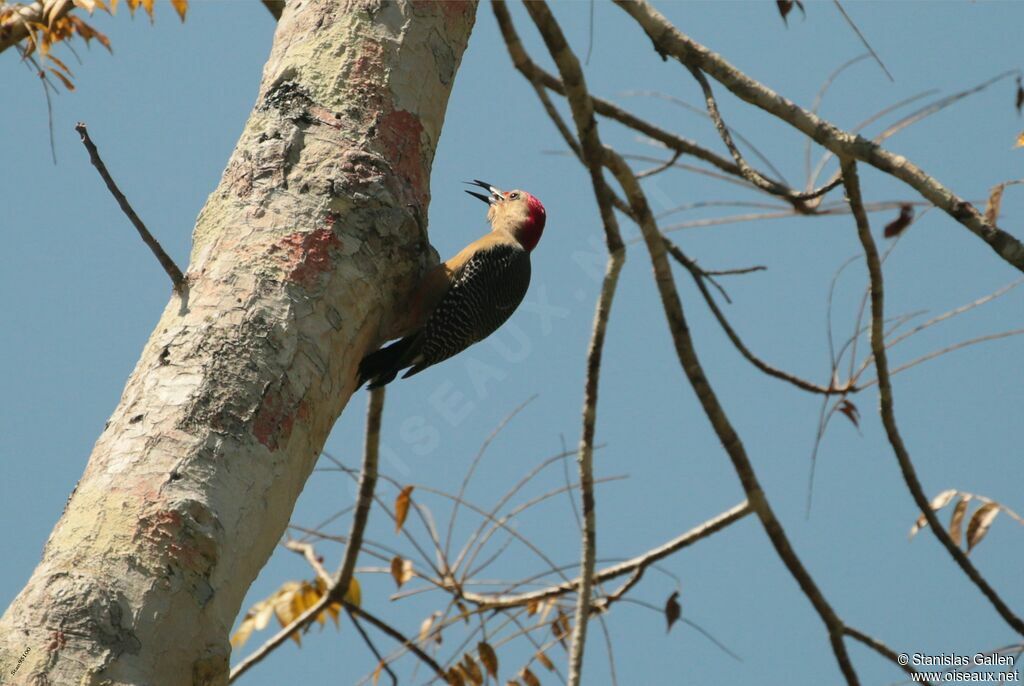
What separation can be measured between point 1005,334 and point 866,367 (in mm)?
484

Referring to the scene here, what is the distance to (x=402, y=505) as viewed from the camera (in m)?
4.40

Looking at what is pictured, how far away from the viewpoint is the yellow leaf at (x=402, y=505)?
14.3 ft

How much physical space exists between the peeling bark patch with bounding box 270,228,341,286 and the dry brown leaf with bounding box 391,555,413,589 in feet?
7.99

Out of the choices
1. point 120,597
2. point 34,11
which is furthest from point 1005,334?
point 34,11

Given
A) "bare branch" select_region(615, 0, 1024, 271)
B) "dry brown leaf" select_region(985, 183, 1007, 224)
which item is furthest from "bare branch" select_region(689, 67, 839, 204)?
"dry brown leaf" select_region(985, 183, 1007, 224)

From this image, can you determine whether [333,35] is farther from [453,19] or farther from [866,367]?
[866,367]

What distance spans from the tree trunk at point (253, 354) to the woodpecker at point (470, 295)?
0.76 meters

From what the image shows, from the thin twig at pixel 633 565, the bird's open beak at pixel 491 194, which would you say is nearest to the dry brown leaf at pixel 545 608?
the thin twig at pixel 633 565

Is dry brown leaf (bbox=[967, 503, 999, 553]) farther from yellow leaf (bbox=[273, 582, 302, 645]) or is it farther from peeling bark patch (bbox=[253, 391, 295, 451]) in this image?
yellow leaf (bbox=[273, 582, 302, 645])

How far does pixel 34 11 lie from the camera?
384cm

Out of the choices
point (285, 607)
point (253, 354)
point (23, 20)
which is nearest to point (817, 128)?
point (253, 354)

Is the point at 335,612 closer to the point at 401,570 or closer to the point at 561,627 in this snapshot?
the point at 401,570

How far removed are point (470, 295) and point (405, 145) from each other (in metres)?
1.82

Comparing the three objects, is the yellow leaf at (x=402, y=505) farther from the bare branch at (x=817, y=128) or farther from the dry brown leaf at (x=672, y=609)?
the bare branch at (x=817, y=128)
